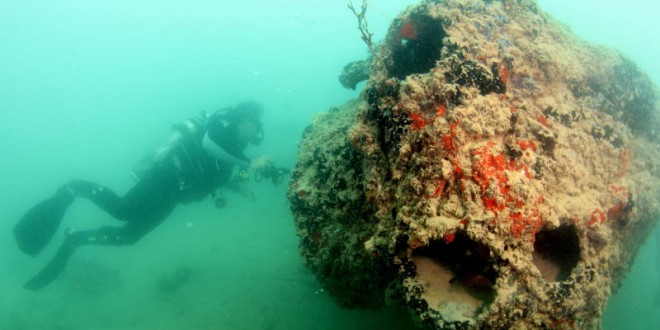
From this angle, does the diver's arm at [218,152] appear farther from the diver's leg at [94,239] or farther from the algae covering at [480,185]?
the algae covering at [480,185]

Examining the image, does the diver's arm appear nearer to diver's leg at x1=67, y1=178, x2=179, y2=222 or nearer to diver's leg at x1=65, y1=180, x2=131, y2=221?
diver's leg at x1=67, y1=178, x2=179, y2=222

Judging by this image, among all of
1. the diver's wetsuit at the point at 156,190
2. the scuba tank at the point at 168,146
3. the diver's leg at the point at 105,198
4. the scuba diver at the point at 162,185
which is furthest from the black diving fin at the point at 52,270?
the scuba tank at the point at 168,146

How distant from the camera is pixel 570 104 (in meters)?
4.07

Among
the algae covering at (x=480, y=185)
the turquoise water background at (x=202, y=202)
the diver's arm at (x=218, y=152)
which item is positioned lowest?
the turquoise water background at (x=202, y=202)

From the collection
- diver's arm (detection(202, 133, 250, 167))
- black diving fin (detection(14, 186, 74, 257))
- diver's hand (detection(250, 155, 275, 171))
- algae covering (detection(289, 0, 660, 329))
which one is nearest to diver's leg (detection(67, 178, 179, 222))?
black diving fin (detection(14, 186, 74, 257))

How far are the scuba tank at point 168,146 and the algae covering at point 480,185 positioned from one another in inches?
211

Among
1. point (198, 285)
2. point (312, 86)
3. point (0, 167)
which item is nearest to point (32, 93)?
point (0, 167)

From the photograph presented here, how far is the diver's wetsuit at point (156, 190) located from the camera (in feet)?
28.3

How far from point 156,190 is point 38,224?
2836 mm

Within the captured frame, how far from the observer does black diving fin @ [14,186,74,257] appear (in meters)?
8.43

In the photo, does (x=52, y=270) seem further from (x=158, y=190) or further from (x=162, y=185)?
(x=162, y=185)

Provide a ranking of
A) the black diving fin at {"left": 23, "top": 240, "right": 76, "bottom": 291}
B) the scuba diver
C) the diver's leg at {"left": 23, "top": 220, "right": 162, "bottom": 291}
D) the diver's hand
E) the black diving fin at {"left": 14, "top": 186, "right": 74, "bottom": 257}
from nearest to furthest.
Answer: the black diving fin at {"left": 14, "top": 186, "right": 74, "bottom": 257}
the scuba diver
the diver's leg at {"left": 23, "top": 220, "right": 162, "bottom": 291}
the black diving fin at {"left": 23, "top": 240, "right": 76, "bottom": 291}
the diver's hand

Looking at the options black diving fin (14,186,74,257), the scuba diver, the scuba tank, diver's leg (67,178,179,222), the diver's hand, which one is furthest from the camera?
the diver's hand

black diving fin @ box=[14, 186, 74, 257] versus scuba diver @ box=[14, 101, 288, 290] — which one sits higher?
scuba diver @ box=[14, 101, 288, 290]
